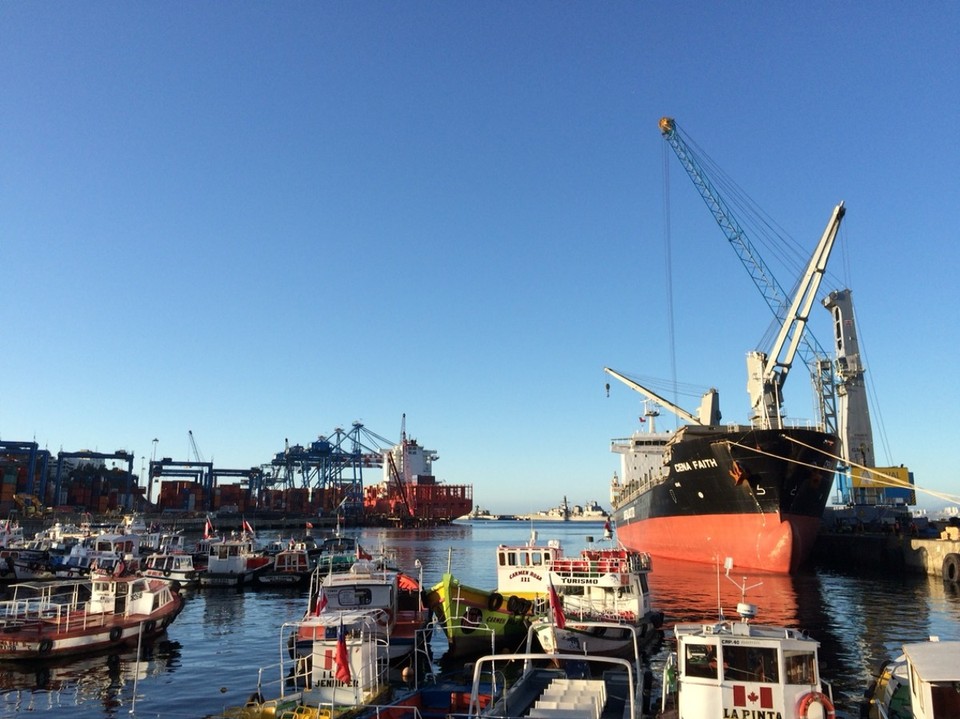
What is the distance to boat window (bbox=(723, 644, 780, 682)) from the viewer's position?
595 inches

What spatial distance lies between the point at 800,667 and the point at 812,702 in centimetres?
84

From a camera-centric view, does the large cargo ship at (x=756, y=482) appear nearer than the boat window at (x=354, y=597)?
No

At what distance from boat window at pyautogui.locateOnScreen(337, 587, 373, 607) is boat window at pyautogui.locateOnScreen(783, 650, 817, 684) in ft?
63.1

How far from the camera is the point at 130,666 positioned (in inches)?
1171

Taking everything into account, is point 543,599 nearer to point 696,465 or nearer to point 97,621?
point 97,621

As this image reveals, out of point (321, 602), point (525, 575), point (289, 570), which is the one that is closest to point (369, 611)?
point (321, 602)

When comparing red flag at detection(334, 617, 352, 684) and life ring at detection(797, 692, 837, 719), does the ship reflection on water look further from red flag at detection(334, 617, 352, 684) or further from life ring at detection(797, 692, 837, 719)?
life ring at detection(797, 692, 837, 719)

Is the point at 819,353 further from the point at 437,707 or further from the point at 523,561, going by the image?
the point at 437,707

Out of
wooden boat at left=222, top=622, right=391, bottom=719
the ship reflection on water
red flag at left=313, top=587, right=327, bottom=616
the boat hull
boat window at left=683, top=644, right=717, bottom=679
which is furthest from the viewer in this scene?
the boat hull

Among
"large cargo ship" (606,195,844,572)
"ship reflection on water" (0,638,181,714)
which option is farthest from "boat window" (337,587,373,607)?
"large cargo ship" (606,195,844,572)

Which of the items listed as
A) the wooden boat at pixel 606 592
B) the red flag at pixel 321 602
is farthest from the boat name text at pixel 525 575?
the red flag at pixel 321 602

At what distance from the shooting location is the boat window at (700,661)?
1545 cm

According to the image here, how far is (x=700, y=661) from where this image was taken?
15.6 m

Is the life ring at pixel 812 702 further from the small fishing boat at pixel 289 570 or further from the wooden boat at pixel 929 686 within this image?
the small fishing boat at pixel 289 570
